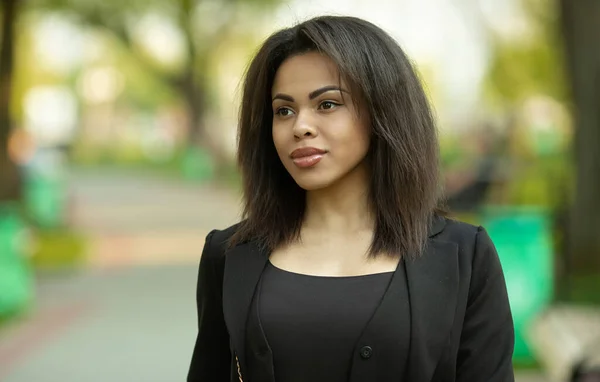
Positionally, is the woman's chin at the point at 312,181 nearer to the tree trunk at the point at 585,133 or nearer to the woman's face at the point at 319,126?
the woman's face at the point at 319,126

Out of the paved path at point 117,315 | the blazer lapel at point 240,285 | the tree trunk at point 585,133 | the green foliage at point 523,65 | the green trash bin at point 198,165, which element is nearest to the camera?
the blazer lapel at point 240,285

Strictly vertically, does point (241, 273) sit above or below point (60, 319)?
above

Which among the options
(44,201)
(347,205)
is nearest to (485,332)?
(347,205)

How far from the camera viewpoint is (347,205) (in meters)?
2.36

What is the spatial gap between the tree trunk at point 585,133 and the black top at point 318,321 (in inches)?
349

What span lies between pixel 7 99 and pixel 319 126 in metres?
13.0

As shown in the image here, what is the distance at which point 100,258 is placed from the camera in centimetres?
1405

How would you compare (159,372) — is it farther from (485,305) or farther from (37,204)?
(37,204)

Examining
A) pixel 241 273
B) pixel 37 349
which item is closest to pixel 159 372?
pixel 37 349

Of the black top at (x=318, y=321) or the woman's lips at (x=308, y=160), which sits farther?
the woman's lips at (x=308, y=160)

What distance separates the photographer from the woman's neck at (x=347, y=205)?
2.35 metres

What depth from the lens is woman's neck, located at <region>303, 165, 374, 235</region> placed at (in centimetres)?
235

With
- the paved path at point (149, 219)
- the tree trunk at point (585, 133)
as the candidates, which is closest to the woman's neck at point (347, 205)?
the paved path at point (149, 219)

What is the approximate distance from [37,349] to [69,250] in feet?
17.9
